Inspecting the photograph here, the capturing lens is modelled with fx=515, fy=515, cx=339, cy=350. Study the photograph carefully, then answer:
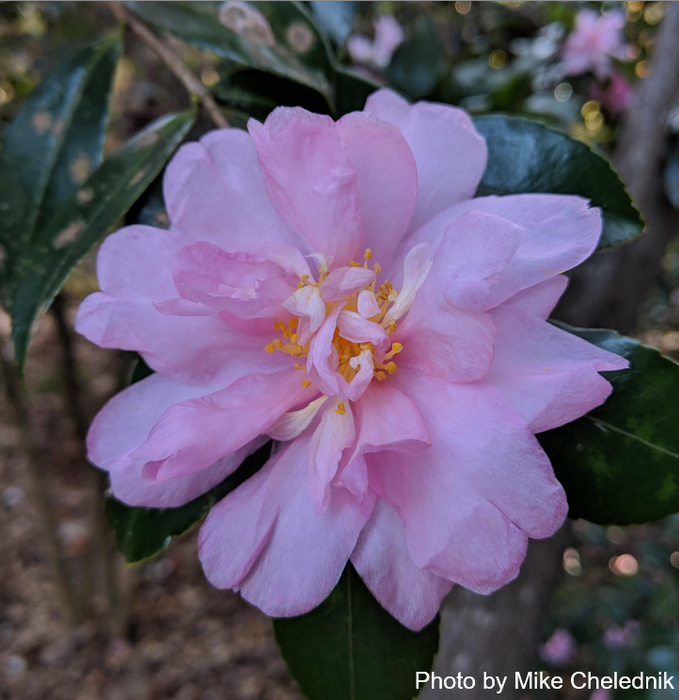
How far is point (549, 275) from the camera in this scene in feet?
1.26

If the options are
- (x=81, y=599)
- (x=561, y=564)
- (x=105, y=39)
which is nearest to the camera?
(x=105, y=39)

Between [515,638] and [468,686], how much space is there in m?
0.12

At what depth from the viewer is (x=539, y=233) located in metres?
0.41

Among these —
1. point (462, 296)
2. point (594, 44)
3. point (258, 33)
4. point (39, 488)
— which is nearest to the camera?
point (462, 296)

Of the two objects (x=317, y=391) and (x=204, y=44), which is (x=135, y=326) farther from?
(x=204, y=44)

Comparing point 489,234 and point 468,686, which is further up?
point 489,234

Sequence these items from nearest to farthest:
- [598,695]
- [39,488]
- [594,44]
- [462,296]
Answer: [462,296], [39,488], [594,44], [598,695]

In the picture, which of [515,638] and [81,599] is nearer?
[515,638]

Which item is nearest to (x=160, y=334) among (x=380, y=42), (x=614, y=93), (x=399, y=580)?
(x=399, y=580)

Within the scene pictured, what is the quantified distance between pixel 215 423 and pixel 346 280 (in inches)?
6.0

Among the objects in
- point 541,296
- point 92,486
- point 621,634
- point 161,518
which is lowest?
point 621,634

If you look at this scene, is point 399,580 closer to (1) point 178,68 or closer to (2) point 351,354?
(2) point 351,354

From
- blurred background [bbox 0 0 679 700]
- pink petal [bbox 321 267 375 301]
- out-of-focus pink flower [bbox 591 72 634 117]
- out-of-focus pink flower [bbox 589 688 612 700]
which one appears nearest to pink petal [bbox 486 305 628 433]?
pink petal [bbox 321 267 375 301]

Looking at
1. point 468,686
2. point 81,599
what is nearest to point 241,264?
point 468,686
